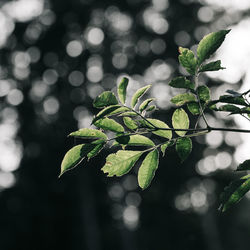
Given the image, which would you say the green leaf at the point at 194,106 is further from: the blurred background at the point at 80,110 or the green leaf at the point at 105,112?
the blurred background at the point at 80,110

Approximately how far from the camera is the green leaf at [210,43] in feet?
2.14

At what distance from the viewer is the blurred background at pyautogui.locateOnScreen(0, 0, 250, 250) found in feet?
42.9

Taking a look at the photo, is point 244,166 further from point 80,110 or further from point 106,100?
point 80,110

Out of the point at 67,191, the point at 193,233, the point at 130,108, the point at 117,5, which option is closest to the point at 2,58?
the point at 117,5

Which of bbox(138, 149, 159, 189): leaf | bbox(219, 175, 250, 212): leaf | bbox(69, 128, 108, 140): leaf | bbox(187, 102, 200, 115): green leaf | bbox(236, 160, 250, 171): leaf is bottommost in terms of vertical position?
bbox(219, 175, 250, 212): leaf

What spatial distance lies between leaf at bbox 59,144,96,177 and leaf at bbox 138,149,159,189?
0.42ft

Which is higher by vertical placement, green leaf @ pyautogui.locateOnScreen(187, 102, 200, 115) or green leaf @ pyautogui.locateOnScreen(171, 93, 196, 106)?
green leaf @ pyautogui.locateOnScreen(171, 93, 196, 106)

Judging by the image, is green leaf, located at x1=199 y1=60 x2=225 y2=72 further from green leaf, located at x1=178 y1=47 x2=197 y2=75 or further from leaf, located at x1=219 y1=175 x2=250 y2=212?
leaf, located at x1=219 y1=175 x2=250 y2=212

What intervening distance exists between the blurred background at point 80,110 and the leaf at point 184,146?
11.9 meters

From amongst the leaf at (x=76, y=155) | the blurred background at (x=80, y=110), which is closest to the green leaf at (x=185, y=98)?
the leaf at (x=76, y=155)

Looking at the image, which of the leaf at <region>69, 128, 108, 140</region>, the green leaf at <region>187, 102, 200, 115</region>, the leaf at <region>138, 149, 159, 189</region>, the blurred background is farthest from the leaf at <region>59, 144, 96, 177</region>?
the blurred background

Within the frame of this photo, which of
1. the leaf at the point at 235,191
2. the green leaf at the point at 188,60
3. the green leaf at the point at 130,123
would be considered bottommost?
the leaf at the point at 235,191

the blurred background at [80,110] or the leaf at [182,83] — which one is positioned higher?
the blurred background at [80,110]

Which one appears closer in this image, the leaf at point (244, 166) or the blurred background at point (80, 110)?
the leaf at point (244, 166)
